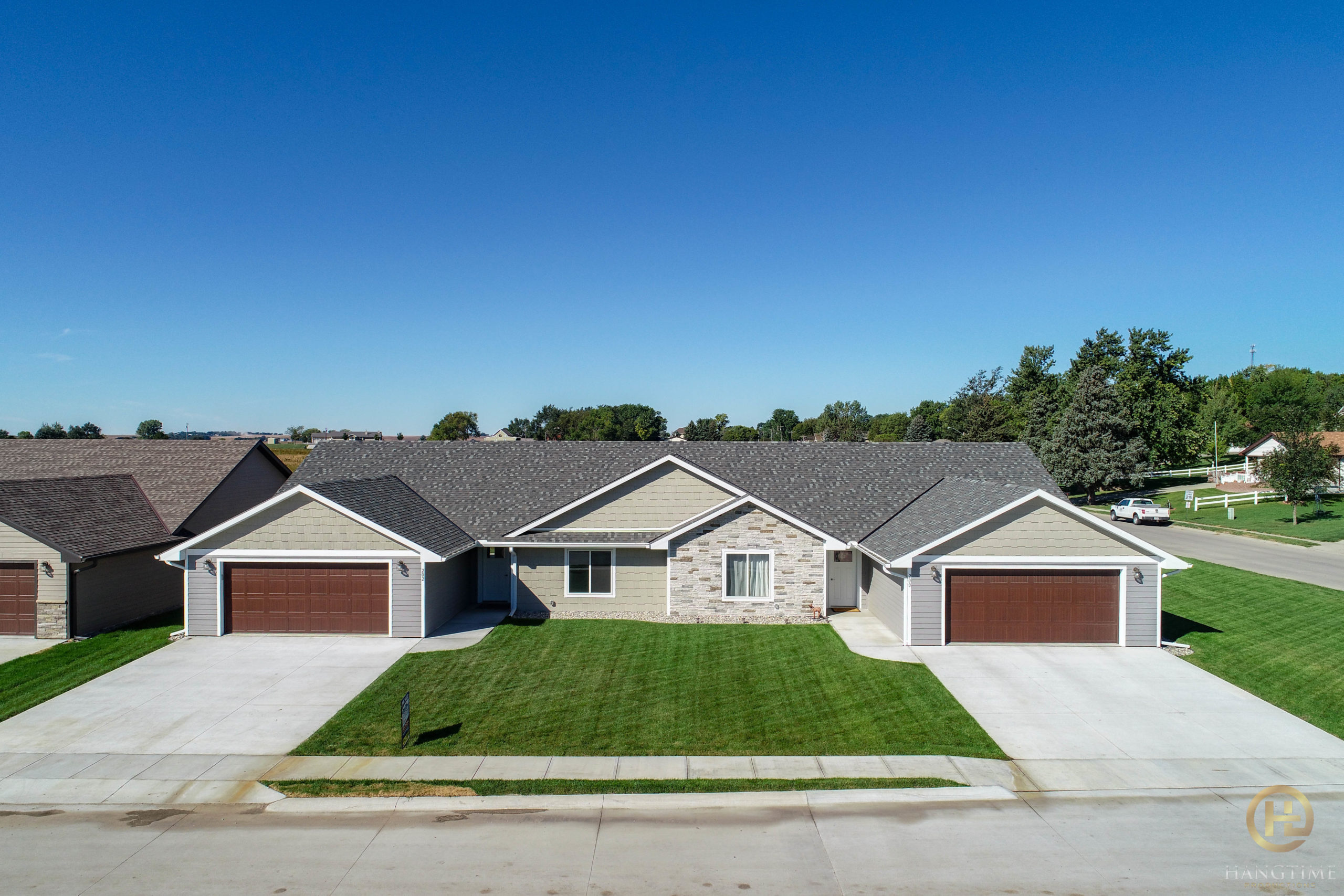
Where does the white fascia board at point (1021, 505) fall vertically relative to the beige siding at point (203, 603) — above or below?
above

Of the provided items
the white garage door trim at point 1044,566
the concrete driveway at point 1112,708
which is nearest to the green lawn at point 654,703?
the concrete driveway at point 1112,708

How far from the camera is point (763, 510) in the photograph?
19.5m

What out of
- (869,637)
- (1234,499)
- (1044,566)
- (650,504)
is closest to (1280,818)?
(1044,566)

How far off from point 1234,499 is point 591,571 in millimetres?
46567

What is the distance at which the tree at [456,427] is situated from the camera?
116 metres

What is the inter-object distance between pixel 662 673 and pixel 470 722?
4.28 metres

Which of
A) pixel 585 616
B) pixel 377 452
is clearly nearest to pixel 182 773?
pixel 585 616

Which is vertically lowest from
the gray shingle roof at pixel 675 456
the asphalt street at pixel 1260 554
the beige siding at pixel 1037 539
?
the asphalt street at pixel 1260 554

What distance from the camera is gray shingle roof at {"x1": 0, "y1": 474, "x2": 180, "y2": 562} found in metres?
17.8

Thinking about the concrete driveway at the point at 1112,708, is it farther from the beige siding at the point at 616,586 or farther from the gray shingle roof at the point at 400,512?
the gray shingle roof at the point at 400,512

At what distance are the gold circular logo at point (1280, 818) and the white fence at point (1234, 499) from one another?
3893 cm

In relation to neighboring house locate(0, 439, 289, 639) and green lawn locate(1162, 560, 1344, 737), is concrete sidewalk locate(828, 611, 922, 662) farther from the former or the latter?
neighboring house locate(0, 439, 289, 639)

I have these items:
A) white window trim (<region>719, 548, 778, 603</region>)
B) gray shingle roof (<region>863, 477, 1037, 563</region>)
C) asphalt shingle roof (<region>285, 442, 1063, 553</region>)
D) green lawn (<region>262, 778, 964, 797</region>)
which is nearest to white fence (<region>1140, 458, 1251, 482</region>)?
asphalt shingle roof (<region>285, 442, 1063, 553</region>)

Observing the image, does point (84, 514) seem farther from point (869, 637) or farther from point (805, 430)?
point (805, 430)
